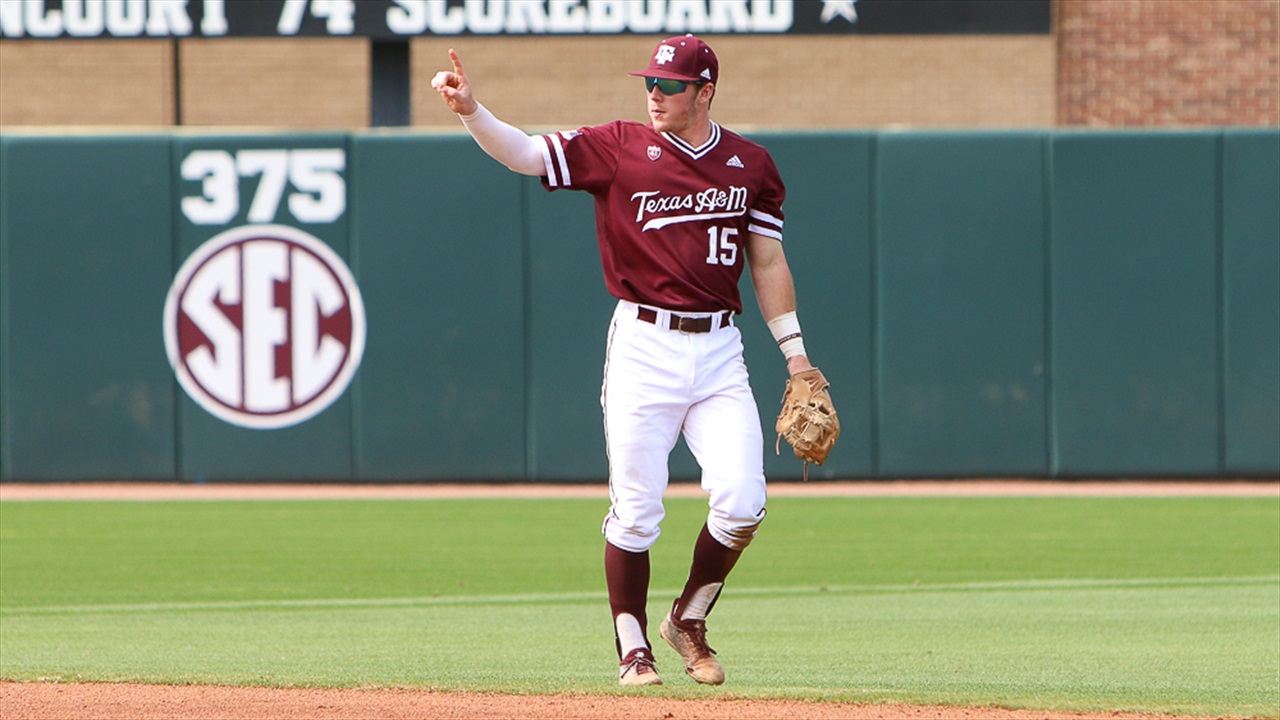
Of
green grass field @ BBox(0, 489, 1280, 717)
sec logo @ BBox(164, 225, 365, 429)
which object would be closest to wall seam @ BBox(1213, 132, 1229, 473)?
green grass field @ BBox(0, 489, 1280, 717)

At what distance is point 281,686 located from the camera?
4965 millimetres

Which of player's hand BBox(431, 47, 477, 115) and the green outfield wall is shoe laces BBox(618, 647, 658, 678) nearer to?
player's hand BBox(431, 47, 477, 115)

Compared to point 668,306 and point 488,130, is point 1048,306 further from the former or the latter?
point 488,130

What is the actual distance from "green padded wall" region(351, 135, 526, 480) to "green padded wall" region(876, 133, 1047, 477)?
261cm

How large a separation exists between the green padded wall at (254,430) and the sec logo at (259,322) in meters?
0.07

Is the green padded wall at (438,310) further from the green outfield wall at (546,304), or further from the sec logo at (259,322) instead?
the sec logo at (259,322)

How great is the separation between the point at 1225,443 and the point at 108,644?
27.2ft

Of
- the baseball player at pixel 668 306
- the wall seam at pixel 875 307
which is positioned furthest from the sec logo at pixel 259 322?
the baseball player at pixel 668 306

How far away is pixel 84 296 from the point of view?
1164cm

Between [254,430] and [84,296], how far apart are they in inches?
59.6

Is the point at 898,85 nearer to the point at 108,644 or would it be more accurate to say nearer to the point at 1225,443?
the point at 1225,443

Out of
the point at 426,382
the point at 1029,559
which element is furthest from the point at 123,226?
the point at 1029,559

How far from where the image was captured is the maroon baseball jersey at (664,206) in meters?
4.61

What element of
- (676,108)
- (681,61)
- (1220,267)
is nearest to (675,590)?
(676,108)
